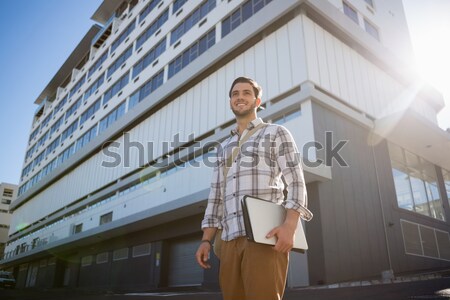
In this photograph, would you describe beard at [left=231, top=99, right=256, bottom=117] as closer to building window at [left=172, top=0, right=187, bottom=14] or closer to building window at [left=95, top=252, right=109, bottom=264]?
building window at [left=95, top=252, right=109, bottom=264]

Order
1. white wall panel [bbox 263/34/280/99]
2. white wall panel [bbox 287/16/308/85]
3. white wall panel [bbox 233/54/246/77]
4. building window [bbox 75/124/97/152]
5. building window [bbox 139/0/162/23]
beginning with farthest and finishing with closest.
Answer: building window [bbox 75/124/97/152] < building window [bbox 139/0/162/23] < white wall panel [bbox 233/54/246/77] < white wall panel [bbox 263/34/280/99] < white wall panel [bbox 287/16/308/85]

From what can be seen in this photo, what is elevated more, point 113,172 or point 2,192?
point 2,192

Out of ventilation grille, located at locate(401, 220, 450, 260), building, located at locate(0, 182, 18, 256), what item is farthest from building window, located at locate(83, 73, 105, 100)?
building, located at locate(0, 182, 18, 256)

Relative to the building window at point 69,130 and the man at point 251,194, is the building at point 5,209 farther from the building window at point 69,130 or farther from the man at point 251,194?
the man at point 251,194

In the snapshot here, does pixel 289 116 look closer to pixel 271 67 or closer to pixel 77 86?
pixel 271 67

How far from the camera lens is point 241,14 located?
16.2 meters

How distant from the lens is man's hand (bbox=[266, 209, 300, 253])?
1.74m

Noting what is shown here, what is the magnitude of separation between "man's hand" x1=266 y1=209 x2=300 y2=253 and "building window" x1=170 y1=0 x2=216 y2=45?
18.6 meters

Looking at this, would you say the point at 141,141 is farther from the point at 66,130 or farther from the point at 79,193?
the point at 66,130

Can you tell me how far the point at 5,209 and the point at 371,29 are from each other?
7279 centimetres

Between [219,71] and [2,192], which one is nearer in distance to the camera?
[219,71]

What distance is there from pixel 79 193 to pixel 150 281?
14.5 metres

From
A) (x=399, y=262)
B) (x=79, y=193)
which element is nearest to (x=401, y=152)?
(x=399, y=262)

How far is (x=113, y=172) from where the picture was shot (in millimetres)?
22859
